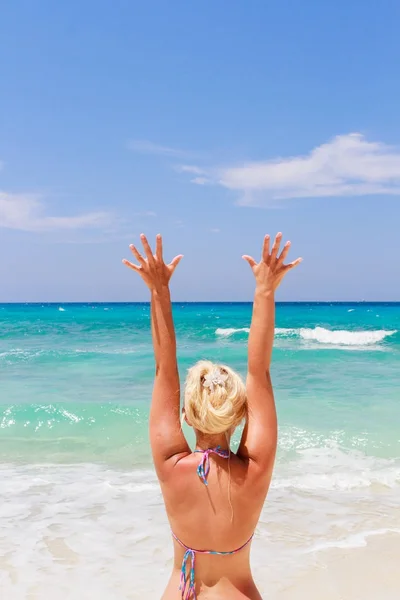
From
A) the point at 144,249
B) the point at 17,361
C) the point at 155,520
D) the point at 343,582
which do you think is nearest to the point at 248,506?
the point at 144,249

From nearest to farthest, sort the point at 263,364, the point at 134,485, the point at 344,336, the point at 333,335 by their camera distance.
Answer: the point at 263,364 → the point at 134,485 → the point at 344,336 → the point at 333,335

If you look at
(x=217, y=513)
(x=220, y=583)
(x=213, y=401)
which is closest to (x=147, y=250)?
(x=213, y=401)

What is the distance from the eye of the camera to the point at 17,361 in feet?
65.5

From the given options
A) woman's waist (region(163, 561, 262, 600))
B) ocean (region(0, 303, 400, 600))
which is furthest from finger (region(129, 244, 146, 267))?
ocean (region(0, 303, 400, 600))

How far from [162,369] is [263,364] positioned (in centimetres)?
45

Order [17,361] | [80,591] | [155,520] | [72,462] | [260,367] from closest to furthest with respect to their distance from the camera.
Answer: [260,367], [80,591], [155,520], [72,462], [17,361]

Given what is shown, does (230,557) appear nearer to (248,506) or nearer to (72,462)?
(248,506)

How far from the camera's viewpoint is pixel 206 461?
2418 millimetres

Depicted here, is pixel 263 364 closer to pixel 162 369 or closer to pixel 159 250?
pixel 162 369

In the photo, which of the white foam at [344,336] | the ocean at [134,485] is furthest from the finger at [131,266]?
the white foam at [344,336]

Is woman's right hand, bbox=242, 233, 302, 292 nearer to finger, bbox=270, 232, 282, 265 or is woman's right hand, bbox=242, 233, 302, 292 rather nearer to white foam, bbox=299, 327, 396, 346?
finger, bbox=270, 232, 282, 265

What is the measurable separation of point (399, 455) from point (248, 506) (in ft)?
23.0

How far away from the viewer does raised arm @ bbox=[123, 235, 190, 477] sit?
254 centimetres

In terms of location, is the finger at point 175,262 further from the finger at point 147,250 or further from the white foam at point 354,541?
the white foam at point 354,541
